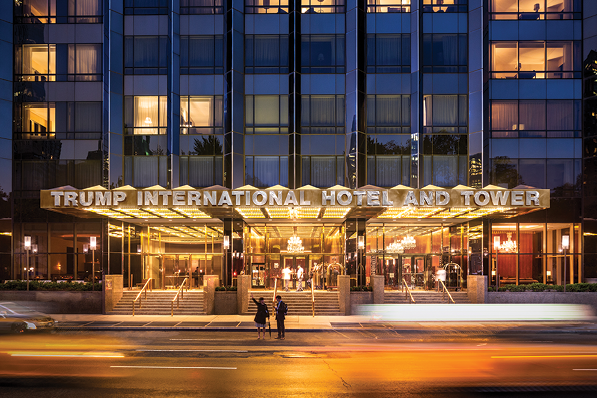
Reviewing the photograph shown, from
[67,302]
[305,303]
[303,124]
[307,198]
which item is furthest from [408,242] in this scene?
[67,302]

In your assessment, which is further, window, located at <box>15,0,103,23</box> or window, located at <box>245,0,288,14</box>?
window, located at <box>245,0,288,14</box>

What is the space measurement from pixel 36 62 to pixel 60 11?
376 cm

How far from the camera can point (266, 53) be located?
99.7 feet

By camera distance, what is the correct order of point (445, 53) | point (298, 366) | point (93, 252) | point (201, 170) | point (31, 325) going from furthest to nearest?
1. point (445, 53)
2. point (201, 170)
3. point (93, 252)
4. point (31, 325)
5. point (298, 366)

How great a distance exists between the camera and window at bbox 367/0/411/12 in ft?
100

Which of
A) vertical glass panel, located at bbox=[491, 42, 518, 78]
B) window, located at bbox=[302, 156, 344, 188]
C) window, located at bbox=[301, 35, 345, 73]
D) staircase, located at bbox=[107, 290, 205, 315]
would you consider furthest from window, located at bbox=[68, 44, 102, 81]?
vertical glass panel, located at bbox=[491, 42, 518, 78]

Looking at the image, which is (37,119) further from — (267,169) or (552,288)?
(552,288)

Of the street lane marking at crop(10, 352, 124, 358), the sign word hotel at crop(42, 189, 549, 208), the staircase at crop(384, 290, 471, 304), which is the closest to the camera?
the street lane marking at crop(10, 352, 124, 358)

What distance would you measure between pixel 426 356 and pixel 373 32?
2352 centimetres

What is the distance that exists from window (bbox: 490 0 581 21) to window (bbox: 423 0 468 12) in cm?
182

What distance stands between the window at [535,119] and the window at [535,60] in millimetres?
1830

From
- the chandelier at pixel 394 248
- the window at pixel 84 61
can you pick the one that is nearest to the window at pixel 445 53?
the chandelier at pixel 394 248

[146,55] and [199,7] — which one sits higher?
[199,7]

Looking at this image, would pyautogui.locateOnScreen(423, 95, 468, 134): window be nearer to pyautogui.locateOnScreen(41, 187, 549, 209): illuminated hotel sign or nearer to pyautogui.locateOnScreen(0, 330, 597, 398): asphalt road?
pyautogui.locateOnScreen(41, 187, 549, 209): illuminated hotel sign
